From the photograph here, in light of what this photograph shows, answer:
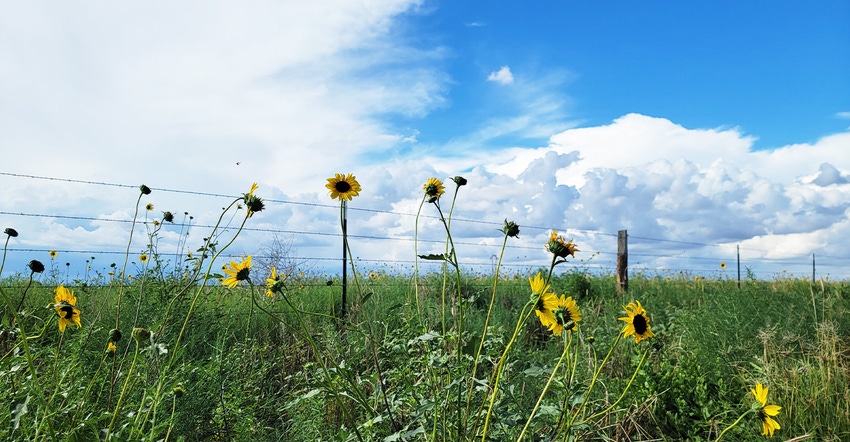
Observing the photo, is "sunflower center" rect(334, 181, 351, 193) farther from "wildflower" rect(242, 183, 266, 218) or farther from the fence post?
the fence post

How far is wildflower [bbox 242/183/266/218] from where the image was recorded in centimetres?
199

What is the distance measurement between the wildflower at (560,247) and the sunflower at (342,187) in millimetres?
749

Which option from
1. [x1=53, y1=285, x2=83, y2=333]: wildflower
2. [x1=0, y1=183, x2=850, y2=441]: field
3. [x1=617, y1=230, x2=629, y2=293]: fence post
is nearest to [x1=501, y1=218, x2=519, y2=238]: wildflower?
[x1=0, y1=183, x2=850, y2=441]: field

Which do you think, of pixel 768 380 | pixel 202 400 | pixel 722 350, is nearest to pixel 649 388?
pixel 768 380

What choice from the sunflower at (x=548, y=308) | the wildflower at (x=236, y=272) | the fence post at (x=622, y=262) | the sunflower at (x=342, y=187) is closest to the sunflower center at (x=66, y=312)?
the wildflower at (x=236, y=272)

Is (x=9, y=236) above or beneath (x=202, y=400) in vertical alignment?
above

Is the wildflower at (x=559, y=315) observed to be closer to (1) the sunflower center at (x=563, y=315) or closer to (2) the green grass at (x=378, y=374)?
(1) the sunflower center at (x=563, y=315)

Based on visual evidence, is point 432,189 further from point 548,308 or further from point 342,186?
point 548,308

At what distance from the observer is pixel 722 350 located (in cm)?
375

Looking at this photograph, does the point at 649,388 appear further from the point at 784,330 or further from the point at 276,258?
the point at 276,258

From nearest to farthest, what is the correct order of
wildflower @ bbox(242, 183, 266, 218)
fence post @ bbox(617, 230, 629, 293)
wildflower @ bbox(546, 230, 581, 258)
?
wildflower @ bbox(546, 230, 581, 258) → wildflower @ bbox(242, 183, 266, 218) → fence post @ bbox(617, 230, 629, 293)

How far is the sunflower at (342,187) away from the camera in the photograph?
2057 mm

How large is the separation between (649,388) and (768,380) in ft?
2.14

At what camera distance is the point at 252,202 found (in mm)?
1983
